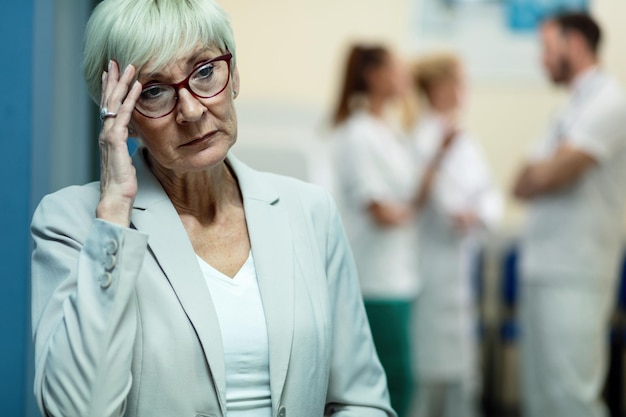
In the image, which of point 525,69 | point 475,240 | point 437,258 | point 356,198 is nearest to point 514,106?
point 525,69

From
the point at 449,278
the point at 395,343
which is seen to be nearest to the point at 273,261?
the point at 395,343

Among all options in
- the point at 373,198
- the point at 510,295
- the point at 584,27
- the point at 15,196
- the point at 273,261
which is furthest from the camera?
the point at 510,295

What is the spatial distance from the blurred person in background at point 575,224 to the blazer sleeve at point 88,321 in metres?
2.45

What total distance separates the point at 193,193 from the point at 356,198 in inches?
99.2

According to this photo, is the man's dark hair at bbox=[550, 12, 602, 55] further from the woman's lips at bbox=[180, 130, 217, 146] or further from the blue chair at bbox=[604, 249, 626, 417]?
the woman's lips at bbox=[180, 130, 217, 146]

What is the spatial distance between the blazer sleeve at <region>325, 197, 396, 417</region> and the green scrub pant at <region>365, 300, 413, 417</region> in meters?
2.20

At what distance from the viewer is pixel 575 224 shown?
3502 mm

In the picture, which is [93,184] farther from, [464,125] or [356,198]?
[464,125]

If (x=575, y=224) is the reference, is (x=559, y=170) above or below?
above

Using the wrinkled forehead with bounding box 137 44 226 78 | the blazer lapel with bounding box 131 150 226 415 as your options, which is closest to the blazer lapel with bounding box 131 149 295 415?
the blazer lapel with bounding box 131 150 226 415

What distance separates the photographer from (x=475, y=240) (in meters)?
5.30

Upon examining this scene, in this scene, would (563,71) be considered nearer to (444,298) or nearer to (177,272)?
(444,298)

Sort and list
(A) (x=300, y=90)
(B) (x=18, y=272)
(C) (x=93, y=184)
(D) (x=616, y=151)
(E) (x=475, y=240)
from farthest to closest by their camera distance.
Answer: (A) (x=300, y=90) → (E) (x=475, y=240) → (D) (x=616, y=151) → (B) (x=18, y=272) → (C) (x=93, y=184)

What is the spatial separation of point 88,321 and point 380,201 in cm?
277
